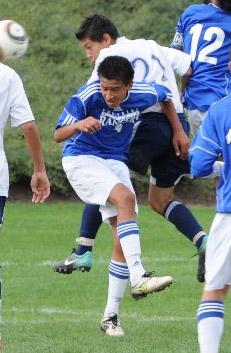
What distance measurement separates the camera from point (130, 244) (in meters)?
8.60

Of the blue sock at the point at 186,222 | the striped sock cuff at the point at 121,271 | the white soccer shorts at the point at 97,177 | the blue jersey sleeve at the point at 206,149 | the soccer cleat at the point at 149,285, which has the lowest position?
the striped sock cuff at the point at 121,271

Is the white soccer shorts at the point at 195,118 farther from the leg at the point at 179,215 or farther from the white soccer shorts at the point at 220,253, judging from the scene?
the white soccer shorts at the point at 220,253

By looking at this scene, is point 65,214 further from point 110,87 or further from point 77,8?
point 110,87

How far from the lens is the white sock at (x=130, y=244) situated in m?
8.55

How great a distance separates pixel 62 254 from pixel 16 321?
4.91 metres

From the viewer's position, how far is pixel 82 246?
9.67m

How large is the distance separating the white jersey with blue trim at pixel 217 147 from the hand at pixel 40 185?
1.65 m

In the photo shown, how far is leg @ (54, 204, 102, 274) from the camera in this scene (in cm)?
957

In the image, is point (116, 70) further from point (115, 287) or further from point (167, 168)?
point (115, 287)

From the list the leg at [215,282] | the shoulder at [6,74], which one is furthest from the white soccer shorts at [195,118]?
the leg at [215,282]

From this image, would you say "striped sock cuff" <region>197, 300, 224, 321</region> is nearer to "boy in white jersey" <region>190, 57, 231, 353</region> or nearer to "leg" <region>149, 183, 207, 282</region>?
"boy in white jersey" <region>190, 57, 231, 353</region>

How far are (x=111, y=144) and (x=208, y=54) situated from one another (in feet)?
3.94

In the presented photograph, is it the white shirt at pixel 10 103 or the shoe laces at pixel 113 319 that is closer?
the white shirt at pixel 10 103

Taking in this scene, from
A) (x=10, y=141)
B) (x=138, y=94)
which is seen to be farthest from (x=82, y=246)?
(x=10, y=141)
